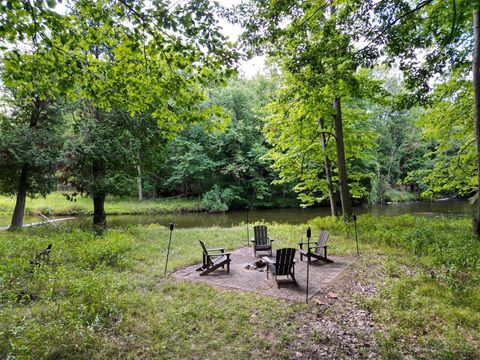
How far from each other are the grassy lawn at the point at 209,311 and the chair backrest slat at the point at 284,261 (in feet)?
2.91

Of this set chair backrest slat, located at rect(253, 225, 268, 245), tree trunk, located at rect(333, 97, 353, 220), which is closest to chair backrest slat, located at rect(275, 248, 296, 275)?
chair backrest slat, located at rect(253, 225, 268, 245)

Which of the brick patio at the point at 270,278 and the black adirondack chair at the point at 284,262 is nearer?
the brick patio at the point at 270,278

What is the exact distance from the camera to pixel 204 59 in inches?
149

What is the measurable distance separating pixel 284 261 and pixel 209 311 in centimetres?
193

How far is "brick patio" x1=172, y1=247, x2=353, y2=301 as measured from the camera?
216 inches

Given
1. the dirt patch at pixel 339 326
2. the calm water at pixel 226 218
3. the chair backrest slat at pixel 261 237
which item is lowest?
the dirt patch at pixel 339 326

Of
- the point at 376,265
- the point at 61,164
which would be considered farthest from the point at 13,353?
the point at 61,164

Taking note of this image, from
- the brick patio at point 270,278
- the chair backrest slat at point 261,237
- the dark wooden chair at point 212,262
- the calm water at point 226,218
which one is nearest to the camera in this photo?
the brick patio at point 270,278

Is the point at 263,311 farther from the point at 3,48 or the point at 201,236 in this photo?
the point at 201,236

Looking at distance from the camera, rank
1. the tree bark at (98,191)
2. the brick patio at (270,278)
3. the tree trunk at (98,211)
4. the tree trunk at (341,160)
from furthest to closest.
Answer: the tree trunk at (98,211) → the tree bark at (98,191) → the tree trunk at (341,160) → the brick patio at (270,278)

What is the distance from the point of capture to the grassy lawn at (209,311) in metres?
3.49

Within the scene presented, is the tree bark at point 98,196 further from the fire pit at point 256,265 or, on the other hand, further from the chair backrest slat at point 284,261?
the chair backrest slat at point 284,261

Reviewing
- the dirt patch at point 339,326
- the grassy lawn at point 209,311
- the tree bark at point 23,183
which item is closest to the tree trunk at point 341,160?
the grassy lawn at point 209,311

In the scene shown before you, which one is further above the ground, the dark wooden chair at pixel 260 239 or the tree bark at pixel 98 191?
the tree bark at pixel 98 191
